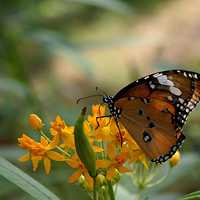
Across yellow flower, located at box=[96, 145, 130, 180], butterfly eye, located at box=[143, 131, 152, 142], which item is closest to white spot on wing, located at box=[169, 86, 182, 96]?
butterfly eye, located at box=[143, 131, 152, 142]

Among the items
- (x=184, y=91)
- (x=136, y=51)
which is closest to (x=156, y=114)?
(x=184, y=91)

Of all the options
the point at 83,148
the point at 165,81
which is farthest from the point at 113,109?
the point at 83,148

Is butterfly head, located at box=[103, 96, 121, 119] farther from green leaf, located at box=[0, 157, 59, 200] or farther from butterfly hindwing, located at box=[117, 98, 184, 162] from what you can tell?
green leaf, located at box=[0, 157, 59, 200]

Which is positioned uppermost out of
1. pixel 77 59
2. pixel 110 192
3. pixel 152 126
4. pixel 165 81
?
pixel 77 59

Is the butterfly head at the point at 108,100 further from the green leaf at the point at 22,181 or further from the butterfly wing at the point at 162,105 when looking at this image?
the green leaf at the point at 22,181

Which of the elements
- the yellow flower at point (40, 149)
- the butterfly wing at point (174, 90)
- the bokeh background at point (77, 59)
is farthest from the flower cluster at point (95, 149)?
the bokeh background at point (77, 59)

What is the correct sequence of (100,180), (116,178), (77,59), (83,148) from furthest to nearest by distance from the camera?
(77,59), (116,178), (100,180), (83,148)

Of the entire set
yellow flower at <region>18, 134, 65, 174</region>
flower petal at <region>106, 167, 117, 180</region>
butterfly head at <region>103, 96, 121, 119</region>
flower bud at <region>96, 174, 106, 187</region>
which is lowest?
flower bud at <region>96, 174, 106, 187</region>

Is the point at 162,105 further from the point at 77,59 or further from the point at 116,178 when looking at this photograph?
the point at 77,59
